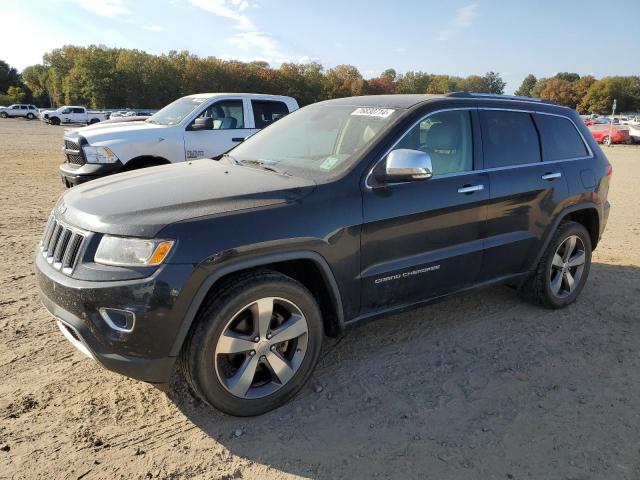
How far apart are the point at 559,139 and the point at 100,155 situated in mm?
6202

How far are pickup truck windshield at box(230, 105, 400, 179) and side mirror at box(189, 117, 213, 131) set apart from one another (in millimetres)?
4337

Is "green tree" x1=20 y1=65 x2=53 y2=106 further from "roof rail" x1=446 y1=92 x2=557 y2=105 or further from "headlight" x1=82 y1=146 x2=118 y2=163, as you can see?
"roof rail" x1=446 y1=92 x2=557 y2=105

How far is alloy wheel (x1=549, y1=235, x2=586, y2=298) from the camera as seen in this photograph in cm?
457

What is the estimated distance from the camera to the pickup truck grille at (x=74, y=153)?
775 cm

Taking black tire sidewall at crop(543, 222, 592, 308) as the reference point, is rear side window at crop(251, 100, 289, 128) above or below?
above

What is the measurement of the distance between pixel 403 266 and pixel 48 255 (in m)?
2.17

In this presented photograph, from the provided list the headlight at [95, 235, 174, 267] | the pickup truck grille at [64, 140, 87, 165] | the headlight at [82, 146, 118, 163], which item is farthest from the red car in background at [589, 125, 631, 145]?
the headlight at [95, 235, 174, 267]

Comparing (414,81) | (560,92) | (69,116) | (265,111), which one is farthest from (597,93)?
(265,111)

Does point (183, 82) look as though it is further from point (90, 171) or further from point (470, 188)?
point (470, 188)

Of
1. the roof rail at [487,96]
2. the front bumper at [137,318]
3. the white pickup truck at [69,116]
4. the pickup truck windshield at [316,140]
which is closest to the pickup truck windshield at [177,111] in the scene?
the pickup truck windshield at [316,140]

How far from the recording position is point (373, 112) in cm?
370

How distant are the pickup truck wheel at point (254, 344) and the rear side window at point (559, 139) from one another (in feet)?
8.86

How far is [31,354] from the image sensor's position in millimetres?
3578

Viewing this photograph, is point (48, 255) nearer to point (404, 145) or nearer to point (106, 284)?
point (106, 284)
